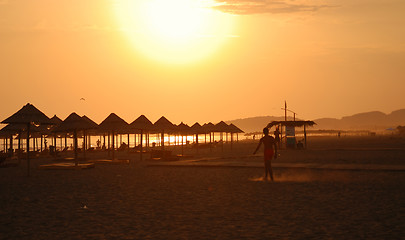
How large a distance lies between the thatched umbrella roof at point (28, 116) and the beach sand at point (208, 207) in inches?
144

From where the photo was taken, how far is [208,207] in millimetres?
10758

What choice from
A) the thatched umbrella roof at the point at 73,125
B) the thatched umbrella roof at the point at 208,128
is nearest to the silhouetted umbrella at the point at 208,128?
the thatched umbrella roof at the point at 208,128

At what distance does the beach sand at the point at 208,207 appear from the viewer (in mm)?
8078

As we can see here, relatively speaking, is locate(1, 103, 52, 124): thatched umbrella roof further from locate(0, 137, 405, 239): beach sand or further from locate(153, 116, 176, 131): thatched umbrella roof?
locate(153, 116, 176, 131): thatched umbrella roof

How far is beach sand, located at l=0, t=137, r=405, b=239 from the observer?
8078mm

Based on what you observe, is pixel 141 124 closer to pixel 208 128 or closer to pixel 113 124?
pixel 113 124

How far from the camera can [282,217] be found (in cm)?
938

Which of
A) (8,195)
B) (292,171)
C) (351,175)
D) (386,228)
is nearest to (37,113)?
(8,195)

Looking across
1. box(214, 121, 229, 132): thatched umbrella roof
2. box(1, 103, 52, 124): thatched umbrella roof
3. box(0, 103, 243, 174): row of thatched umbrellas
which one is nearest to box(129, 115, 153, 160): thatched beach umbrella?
box(0, 103, 243, 174): row of thatched umbrellas

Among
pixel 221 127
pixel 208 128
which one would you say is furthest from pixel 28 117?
pixel 221 127

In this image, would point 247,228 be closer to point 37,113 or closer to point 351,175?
point 351,175

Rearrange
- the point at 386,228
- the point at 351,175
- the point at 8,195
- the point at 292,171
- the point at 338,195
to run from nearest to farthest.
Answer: the point at 386,228 → the point at 338,195 → the point at 8,195 → the point at 351,175 → the point at 292,171

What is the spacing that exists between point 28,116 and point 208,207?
1298 centimetres

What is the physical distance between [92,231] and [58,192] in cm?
624
